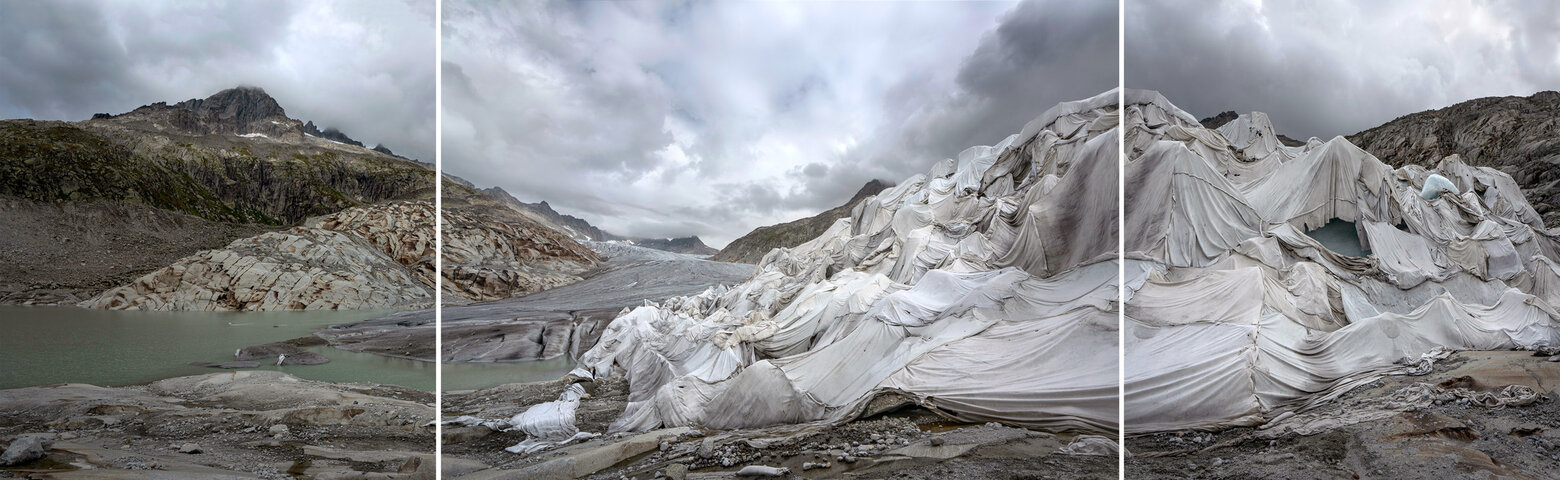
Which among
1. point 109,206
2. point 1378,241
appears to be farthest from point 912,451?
point 1378,241

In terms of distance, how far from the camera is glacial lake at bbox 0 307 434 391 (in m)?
2.52

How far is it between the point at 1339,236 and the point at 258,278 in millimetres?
10118

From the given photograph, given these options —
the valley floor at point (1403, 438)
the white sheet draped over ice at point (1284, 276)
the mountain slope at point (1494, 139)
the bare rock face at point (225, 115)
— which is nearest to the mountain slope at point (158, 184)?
the bare rock face at point (225, 115)

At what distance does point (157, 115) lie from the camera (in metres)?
2.76

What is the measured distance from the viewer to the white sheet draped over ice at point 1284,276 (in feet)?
9.78

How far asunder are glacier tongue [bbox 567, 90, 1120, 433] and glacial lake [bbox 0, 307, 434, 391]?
2277mm

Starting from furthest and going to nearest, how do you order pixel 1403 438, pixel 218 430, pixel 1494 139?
pixel 1494 139 → pixel 218 430 → pixel 1403 438

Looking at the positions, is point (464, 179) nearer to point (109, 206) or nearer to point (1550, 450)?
point (109, 206)

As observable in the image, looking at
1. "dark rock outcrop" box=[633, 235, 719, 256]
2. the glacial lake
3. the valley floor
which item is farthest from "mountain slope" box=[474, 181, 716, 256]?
the valley floor

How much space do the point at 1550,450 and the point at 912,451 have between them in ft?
7.85

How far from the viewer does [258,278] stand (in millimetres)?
3971

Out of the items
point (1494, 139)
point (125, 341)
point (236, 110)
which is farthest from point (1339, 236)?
point (1494, 139)

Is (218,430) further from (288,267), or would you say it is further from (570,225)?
(570,225)

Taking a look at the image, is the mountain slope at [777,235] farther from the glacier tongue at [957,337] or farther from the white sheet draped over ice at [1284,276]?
the white sheet draped over ice at [1284,276]
